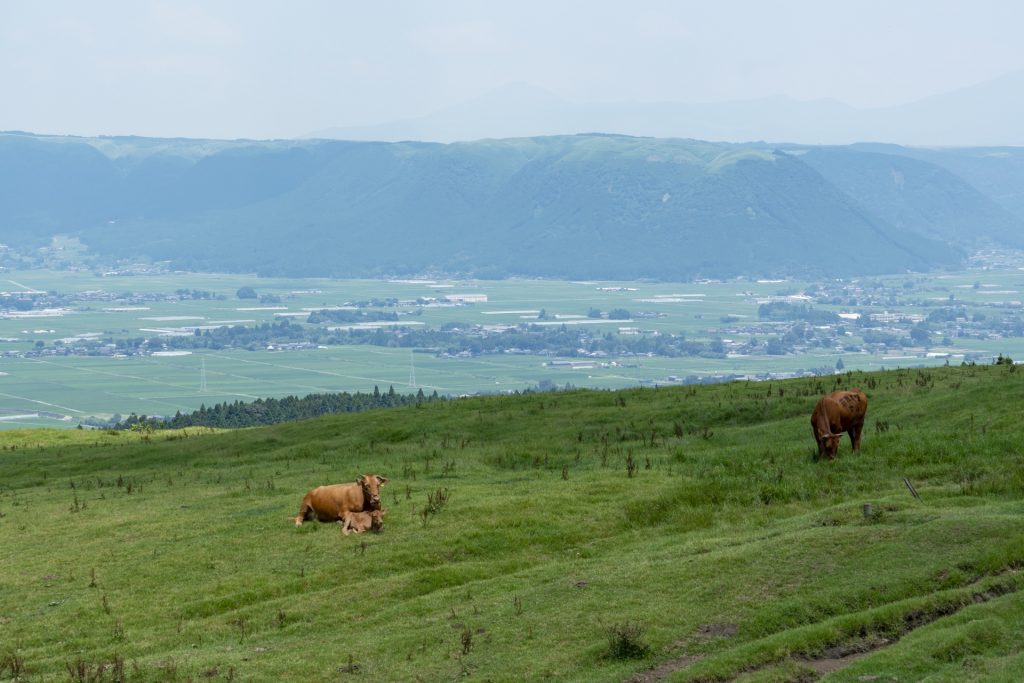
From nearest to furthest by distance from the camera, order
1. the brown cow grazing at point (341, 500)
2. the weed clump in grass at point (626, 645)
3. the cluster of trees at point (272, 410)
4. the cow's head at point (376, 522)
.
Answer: the weed clump in grass at point (626, 645) → the cow's head at point (376, 522) → the brown cow grazing at point (341, 500) → the cluster of trees at point (272, 410)

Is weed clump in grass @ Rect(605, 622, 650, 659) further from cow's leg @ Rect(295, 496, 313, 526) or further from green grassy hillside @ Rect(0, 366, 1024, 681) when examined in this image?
cow's leg @ Rect(295, 496, 313, 526)

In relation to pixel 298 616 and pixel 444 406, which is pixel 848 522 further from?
pixel 444 406

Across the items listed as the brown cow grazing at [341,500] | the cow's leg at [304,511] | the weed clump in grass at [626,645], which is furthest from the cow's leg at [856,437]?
the weed clump in grass at [626,645]

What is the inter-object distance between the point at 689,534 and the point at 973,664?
36.0 ft

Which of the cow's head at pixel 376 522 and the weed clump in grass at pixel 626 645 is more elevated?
the cow's head at pixel 376 522

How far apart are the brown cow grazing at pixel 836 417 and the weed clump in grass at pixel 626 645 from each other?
45.3ft

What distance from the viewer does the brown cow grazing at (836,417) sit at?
32031mm

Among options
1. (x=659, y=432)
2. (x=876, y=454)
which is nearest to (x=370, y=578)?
(x=876, y=454)

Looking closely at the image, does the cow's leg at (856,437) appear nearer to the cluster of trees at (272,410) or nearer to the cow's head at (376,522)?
the cow's head at (376,522)

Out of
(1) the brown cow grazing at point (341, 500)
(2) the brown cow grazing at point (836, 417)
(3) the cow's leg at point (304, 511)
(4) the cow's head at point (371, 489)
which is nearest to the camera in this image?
(4) the cow's head at point (371, 489)

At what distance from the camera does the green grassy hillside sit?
19.5m

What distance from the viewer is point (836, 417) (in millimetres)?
32219

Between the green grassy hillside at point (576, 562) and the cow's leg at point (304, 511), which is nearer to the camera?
the green grassy hillside at point (576, 562)

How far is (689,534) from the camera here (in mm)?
27797
